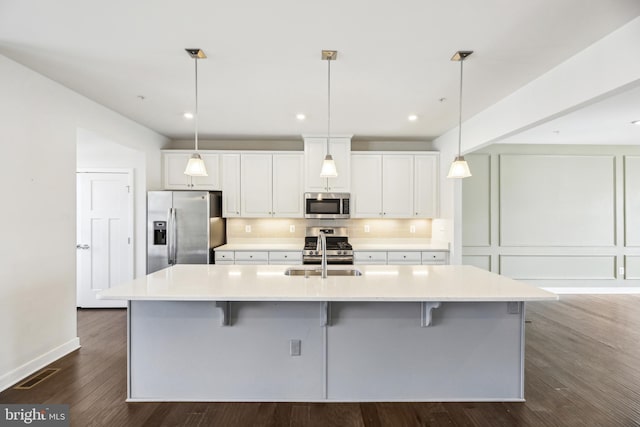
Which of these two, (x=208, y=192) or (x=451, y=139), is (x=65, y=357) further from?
(x=451, y=139)

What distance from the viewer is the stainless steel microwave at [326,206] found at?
15.7 feet

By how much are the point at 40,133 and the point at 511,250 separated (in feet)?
20.7

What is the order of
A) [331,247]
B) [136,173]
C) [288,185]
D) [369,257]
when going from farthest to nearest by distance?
[288,185] < [331,247] < [369,257] < [136,173]

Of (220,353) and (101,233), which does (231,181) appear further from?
(220,353)

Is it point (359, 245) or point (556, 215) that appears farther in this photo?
point (556, 215)

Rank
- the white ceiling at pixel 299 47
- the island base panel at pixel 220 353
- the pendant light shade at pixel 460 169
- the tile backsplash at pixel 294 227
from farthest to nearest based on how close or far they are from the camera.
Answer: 1. the tile backsplash at pixel 294 227
2. the pendant light shade at pixel 460 169
3. the island base panel at pixel 220 353
4. the white ceiling at pixel 299 47

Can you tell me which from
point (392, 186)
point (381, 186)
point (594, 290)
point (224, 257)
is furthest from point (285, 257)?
point (594, 290)

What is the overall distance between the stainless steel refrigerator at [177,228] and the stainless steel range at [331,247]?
1.38 metres

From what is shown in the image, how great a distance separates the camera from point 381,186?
195 inches

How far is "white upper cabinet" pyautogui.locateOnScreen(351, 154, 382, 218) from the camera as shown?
4938 mm

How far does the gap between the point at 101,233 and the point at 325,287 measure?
3.85 m

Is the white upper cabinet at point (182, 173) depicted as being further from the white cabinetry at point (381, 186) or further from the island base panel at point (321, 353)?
the island base panel at point (321, 353)

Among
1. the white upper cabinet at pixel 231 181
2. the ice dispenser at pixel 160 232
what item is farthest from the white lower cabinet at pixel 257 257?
the ice dispenser at pixel 160 232

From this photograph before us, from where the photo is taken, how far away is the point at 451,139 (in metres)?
4.60
